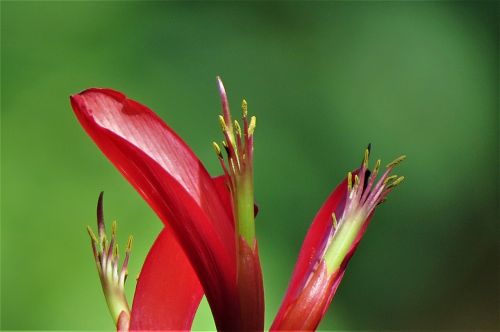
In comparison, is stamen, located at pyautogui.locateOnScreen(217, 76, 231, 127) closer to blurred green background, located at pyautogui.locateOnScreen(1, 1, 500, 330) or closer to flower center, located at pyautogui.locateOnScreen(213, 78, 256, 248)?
flower center, located at pyautogui.locateOnScreen(213, 78, 256, 248)

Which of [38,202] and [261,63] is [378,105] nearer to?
[261,63]

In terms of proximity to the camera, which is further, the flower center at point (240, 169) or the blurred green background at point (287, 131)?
the blurred green background at point (287, 131)

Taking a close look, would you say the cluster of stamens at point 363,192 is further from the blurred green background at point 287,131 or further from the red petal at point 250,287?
the blurred green background at point 287,131

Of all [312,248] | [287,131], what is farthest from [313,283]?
[287,131]

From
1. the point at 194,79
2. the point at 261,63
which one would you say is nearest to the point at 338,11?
the point at 261,63

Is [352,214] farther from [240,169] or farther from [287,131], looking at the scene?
[287,131]

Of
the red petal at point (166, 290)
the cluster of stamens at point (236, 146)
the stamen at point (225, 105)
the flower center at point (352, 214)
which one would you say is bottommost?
the red petal at point (166, 290)

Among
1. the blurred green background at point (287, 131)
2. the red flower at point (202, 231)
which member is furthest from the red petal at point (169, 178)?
the blurred green background at point (287, 131)
